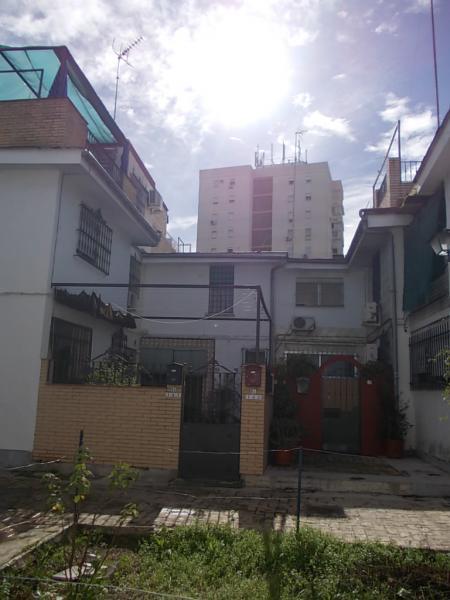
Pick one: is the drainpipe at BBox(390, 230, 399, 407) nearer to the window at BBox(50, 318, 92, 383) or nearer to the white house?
the white house

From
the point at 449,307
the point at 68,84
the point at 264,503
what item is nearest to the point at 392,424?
the point at 449,307

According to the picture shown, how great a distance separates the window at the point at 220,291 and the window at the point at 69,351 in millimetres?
5559

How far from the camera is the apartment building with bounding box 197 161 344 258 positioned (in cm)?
5694

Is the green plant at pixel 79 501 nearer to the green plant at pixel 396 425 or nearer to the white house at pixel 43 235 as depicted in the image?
the white house at pixel 43 235

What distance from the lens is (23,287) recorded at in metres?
9.59

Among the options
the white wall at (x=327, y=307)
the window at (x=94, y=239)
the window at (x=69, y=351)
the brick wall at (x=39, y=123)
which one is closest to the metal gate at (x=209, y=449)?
the window at (x=69, y=351)

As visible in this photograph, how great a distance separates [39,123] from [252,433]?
7265mm

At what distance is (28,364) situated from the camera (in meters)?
9.31

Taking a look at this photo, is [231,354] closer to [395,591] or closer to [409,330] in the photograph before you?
[409,330]

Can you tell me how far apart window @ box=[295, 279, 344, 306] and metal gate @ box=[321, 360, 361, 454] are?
476 cm

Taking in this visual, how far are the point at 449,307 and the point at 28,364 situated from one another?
774 cm

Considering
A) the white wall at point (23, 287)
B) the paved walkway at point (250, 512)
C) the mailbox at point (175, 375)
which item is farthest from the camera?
the white wall at point (23, 287)

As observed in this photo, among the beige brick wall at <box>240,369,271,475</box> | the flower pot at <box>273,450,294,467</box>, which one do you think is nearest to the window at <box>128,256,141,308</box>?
the flower pot at <box>273,450,294,467</box>

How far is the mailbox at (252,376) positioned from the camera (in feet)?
28.0
